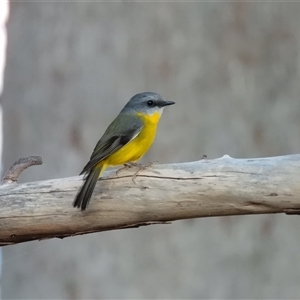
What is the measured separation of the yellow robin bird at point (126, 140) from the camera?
2762 mm

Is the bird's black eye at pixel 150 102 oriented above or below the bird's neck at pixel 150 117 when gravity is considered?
above

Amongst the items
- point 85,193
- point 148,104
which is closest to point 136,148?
point 148,104

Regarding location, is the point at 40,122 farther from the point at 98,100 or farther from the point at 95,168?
the point at 95,168

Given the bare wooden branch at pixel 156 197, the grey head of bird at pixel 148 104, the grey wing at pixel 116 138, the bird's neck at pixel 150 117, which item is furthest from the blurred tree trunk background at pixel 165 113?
the bare wooden branch at pixel 156 197

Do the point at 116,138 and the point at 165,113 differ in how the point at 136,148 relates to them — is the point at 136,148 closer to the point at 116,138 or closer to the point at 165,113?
the point at 116,138

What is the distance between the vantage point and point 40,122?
4.44 meters

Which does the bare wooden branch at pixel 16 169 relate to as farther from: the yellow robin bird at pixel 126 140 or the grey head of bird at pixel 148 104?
the grey head of bird at pixel 148 104

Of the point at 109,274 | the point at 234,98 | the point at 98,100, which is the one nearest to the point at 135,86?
the point at 98,100

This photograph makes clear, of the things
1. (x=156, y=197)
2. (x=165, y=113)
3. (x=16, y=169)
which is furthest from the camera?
(x=165, y=113)

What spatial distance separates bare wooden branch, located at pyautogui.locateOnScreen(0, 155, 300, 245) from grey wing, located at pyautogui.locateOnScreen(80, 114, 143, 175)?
14cm

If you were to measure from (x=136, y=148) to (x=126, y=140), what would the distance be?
0.26ft

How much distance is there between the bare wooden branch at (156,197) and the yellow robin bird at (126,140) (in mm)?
68

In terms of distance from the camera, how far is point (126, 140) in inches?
117

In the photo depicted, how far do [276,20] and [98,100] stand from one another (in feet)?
5.04
